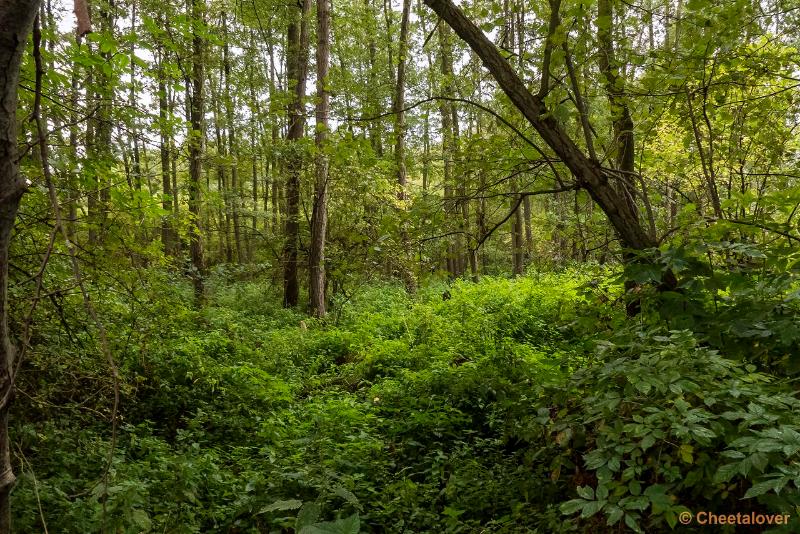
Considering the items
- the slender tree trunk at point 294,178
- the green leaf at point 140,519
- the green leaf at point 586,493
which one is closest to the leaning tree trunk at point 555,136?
the green leaf at point 586,493

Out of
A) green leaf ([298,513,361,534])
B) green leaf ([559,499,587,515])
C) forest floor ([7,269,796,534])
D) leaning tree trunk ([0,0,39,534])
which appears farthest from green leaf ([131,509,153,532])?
green leaf ([559,499,587,515])

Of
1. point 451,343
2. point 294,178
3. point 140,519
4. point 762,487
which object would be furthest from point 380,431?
point 294,178

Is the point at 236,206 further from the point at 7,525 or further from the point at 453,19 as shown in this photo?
the point at 7,525

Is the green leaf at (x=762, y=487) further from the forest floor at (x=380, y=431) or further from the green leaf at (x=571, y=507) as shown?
the green leaf at (x=571, y=507)

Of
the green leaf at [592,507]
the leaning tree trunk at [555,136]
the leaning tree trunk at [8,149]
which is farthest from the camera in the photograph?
the leaning tree trunk at [555,136]

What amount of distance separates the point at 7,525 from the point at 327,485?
2348mm

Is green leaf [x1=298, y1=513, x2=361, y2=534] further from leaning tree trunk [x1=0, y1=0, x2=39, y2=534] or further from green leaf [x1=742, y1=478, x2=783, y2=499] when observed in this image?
green leaf [x1=742, y1=478, x2=783, y2=499]

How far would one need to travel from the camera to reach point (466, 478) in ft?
13.1

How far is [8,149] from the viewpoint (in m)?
1.19

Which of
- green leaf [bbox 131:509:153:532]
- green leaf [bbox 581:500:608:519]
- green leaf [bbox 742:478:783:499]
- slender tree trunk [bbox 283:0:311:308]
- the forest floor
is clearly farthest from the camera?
slender tree trunk [bbox 283:0:311:308]

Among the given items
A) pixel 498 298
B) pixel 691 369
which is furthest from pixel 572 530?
pixel 498 298

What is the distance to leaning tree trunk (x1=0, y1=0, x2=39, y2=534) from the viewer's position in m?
1.11

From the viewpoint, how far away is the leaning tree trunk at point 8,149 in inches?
43.6

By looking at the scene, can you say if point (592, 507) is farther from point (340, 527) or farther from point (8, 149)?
point (8, 149)
